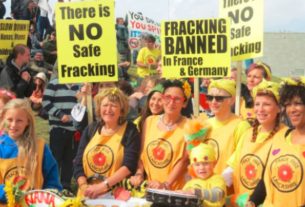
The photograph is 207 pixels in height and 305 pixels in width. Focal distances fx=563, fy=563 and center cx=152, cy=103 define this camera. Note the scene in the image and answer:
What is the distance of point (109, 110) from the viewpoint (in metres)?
5.49

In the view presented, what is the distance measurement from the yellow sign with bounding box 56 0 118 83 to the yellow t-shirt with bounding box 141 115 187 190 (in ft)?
4.73

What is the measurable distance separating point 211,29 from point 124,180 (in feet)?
8.21

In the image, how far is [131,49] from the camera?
18.4 meters

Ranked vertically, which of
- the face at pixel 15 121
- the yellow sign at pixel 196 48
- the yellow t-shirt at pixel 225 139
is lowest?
the yellow t-shirt at pixel 225 139

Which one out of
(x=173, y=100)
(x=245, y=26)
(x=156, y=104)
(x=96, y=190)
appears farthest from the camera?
(x=245, y=26)

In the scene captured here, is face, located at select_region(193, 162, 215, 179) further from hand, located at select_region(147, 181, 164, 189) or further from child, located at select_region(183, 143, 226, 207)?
hand, located at select_region(147, 181, 164, 189)

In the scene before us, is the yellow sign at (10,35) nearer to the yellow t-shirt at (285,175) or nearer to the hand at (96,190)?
the hand at (96,190)

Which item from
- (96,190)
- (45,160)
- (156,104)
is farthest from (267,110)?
(45,160)

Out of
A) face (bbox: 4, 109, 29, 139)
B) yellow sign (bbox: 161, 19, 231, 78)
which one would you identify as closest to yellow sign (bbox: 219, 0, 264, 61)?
yellow sign (bbox: 161, 19, 231, 78)

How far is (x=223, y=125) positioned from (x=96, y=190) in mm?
1352

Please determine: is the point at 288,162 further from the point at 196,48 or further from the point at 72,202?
the point at 196,48

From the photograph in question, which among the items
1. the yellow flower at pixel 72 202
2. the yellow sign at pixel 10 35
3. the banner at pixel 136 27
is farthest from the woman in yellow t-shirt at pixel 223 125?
the banner at pixel 136 27

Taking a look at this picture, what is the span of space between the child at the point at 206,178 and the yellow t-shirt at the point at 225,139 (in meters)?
0.29

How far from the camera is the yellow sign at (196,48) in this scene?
6.92 meters
